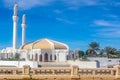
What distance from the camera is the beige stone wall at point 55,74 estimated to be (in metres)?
35.5

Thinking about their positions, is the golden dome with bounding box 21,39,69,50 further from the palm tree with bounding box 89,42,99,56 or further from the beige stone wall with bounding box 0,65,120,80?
the beige stone wall with bounding box 0,65,120,80

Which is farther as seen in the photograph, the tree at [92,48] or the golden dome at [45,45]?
the tree at [92,48]

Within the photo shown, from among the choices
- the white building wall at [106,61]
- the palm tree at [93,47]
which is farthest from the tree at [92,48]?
the white building wall at [106,61]

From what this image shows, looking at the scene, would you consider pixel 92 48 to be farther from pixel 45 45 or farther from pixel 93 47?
pixel 45 45

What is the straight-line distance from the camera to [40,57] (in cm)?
8419

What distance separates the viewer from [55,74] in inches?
1422

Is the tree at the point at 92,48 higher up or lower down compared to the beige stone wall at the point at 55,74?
higher up

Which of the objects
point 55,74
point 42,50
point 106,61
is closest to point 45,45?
point 42,50

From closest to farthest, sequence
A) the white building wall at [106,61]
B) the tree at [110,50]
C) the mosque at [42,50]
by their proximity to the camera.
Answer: the white building wall at [106,61] → the mosque at [42,50] → the tree at [110,50]

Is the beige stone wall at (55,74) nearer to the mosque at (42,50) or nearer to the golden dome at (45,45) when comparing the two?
the mosque at (42,50)

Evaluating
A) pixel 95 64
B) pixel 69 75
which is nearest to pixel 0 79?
pixel 69 75

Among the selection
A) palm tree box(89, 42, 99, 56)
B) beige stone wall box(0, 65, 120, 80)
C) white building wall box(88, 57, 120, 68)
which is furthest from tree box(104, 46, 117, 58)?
beige stone wall box(0, 65, 120, 80)

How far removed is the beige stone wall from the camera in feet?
117

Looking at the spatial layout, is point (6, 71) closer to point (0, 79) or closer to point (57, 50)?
point (0, 79)
